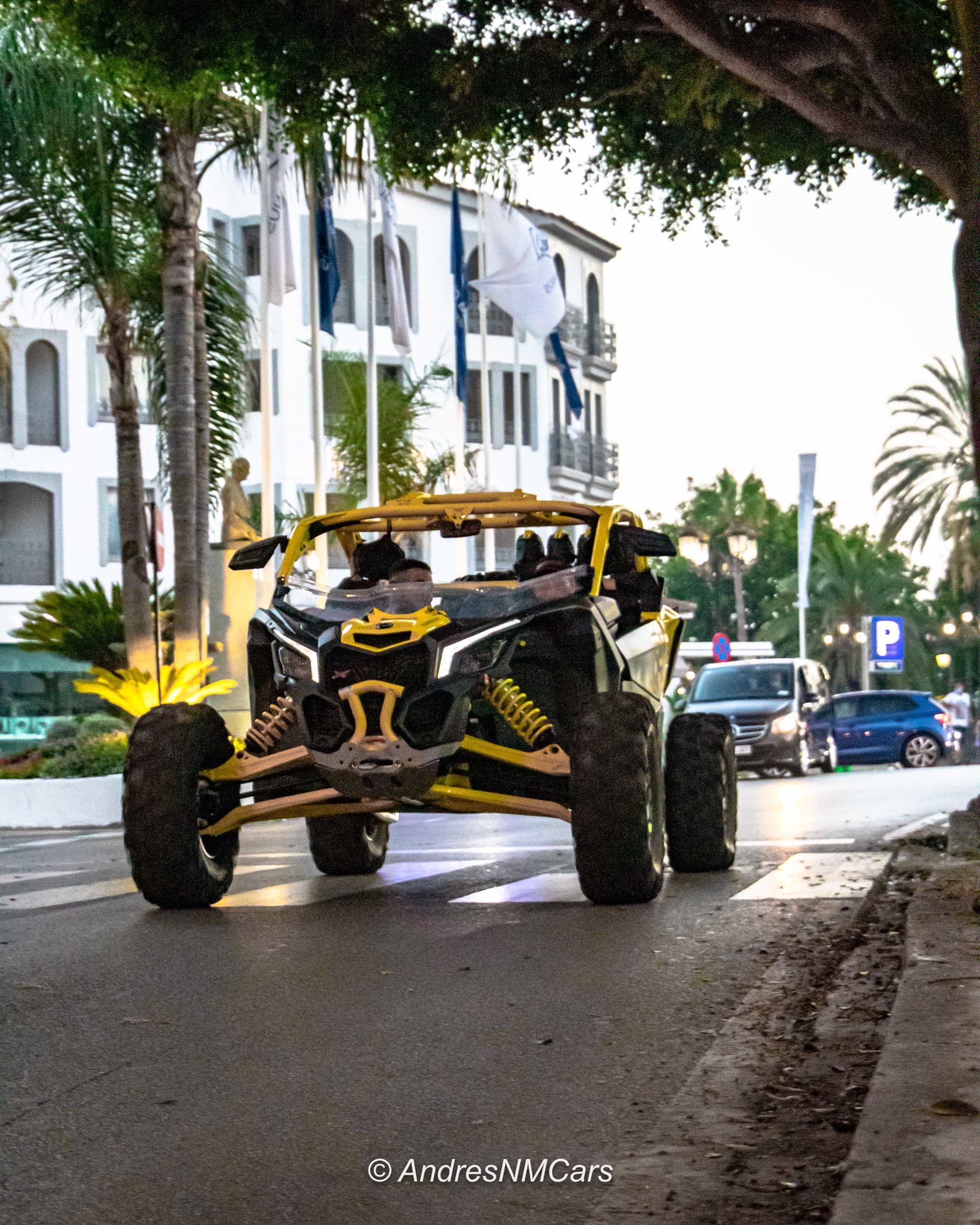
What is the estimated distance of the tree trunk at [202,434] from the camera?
25.3m

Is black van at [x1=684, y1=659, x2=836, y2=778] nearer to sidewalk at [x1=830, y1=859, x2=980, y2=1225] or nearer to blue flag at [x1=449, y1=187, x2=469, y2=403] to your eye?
blue flag at [x1=449, y1=187, x2=469, y2=403]

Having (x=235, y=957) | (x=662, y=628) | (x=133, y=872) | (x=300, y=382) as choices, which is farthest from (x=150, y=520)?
(x=300, y=382)

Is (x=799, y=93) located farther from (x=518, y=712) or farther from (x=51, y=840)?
(x=51, y=840)

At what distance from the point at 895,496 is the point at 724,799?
168ft

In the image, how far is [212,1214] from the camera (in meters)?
4.16

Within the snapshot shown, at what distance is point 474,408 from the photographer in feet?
178

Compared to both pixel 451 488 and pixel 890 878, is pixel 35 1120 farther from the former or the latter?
pixel 451 488

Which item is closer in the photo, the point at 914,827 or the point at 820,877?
the point at 820,877

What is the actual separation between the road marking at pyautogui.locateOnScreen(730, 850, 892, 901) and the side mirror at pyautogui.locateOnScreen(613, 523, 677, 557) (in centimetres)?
169

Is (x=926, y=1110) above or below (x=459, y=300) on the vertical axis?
below

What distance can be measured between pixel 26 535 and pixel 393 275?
18061 millimetres

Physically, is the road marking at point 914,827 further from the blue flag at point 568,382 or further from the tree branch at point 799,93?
the blue flag at point 568,382

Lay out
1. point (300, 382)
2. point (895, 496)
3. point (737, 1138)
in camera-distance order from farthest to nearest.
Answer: point (895, 496) → point (300, 382) → point (737, 1138)

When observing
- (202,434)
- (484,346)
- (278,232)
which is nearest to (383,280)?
(484,346)
